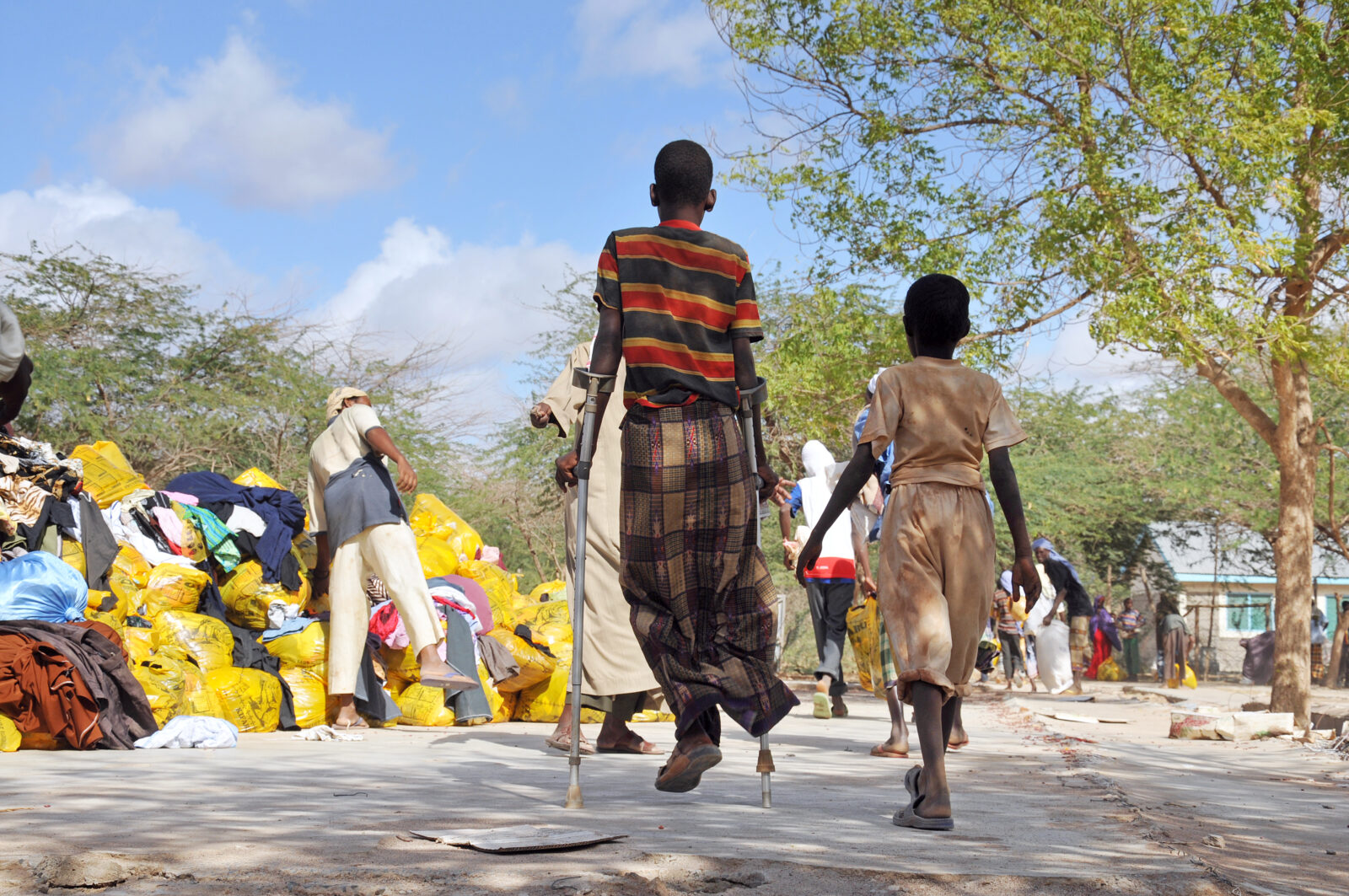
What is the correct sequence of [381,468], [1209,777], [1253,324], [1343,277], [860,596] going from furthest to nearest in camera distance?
[1343,277], [1253,324], [860,596], [381,468], [1209,777]

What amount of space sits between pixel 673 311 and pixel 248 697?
4.32 meters

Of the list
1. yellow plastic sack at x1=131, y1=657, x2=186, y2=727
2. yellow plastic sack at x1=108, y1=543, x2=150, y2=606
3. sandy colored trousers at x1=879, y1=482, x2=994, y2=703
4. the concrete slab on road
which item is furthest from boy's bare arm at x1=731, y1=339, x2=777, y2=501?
yellow plastic sack at x1=108, y1=543, x2=150, y2=606

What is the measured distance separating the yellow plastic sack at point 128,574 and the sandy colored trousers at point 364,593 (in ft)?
4.36

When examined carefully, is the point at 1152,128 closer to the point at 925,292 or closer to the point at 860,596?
the point at 860,596

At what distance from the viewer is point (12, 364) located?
462cm

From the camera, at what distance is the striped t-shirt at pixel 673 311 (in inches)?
163

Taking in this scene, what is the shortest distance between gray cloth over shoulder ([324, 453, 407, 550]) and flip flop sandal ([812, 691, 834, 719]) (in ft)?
12.1

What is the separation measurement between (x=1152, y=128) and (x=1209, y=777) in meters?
7.29

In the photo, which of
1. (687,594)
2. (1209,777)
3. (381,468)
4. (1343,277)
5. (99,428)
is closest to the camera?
(687,594)

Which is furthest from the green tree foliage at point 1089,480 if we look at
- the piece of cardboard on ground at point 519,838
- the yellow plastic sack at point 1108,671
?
the piece of cardboard on ground at point 519,838

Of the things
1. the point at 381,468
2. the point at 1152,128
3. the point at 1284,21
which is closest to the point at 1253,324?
the point at 1152,128

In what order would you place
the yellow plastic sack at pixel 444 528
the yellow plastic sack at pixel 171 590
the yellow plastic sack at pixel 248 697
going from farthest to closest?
the yellow plastic sack at pixel 444 528 → the yellow plastic sack at pixel 171 590 → the yellow plastic sack at pixel 248 697

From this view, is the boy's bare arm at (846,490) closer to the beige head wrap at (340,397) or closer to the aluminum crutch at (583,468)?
the aluminum crutch at (583,468)

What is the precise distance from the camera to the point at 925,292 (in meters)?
4.19
